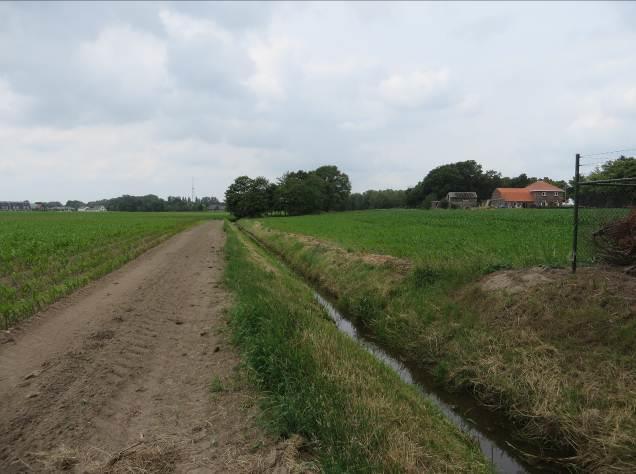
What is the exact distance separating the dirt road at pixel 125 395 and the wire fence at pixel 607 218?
734cm

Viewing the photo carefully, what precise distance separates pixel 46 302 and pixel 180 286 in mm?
3706

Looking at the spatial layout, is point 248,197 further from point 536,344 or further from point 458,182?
point 536,344

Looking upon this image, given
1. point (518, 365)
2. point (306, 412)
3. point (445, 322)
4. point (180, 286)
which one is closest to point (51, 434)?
point (306, 412)

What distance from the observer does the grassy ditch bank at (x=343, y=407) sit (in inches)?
157

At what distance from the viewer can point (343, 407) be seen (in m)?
4.73

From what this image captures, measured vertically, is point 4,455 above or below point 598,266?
below

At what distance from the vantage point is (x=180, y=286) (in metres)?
12.8

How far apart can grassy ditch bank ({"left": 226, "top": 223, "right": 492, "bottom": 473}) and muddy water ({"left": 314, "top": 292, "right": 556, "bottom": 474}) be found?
0.55 metres

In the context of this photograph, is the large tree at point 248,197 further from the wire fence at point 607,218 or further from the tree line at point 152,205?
the wire fence at point 607,218

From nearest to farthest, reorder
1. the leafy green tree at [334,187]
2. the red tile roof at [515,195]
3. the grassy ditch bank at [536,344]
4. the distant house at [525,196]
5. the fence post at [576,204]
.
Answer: the grassy ditch bank at [536,344], the fence post at [576,204], the distant house at [525,196], the red tile roof at [515,195], the leafy green tree at [334,187]

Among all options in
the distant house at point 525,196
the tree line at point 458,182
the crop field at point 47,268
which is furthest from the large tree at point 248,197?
the crop field at point 47,268

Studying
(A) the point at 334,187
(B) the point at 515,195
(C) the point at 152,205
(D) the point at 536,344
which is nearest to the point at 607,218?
(D) the point at 536,344

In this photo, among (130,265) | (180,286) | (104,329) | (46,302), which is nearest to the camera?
(104,329)

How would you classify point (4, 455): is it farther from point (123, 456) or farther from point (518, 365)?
point (518, 365)
